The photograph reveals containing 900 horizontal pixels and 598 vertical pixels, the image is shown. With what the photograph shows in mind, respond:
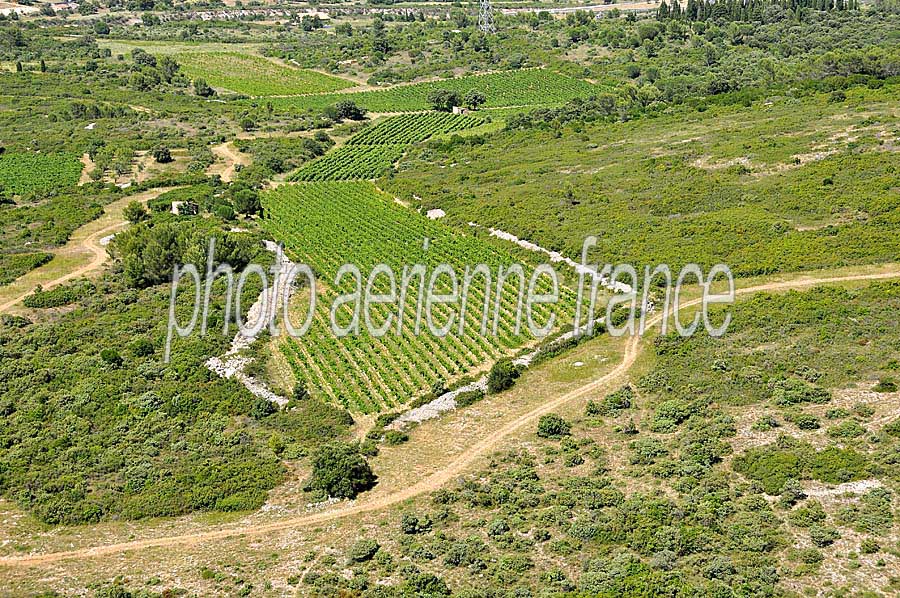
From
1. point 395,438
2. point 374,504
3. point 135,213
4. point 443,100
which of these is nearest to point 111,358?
point 395,438

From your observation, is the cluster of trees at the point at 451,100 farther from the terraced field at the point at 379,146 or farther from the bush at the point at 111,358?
the bush at the point at 111,358

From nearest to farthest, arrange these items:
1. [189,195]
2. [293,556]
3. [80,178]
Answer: [293,556] < [189,195] < [80,178]

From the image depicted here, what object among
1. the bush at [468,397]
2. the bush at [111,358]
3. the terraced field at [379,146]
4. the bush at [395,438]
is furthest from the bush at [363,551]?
the terraced field at [379,146]

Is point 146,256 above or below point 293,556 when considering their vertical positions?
above

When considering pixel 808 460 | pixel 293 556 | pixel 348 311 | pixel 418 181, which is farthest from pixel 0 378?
pixel 418 181

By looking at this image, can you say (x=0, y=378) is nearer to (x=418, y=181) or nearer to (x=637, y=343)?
(x=637, y=343)

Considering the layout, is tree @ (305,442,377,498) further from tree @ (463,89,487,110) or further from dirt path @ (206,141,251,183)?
tree @ (463,89,487,110)

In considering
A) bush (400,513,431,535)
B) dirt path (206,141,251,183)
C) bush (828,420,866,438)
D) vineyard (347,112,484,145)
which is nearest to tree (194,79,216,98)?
dirt path (206,141,251,183)
